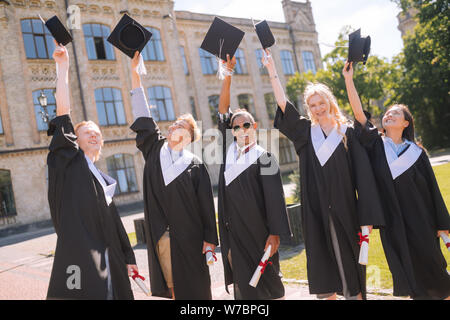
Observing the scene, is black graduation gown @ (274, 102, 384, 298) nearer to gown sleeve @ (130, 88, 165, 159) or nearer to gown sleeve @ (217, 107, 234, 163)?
gown sleeve @ (217, 107, 234, 163)

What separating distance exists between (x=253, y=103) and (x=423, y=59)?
13918 millimetres

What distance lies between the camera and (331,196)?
3.32 m

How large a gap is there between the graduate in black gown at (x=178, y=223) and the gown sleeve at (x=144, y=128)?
15 centimetres

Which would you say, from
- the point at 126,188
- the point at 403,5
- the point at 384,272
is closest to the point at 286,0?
the point at 403,5

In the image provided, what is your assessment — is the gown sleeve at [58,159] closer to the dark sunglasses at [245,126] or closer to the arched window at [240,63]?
the dark sunglasses at [245,126]

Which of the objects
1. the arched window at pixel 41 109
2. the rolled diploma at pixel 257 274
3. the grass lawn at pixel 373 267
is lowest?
the grass lawn at pixel 373 267

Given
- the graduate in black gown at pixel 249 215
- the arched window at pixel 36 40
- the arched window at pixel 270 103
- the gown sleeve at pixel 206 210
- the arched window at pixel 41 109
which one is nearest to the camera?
the graduate in black gown at pixel 249 215

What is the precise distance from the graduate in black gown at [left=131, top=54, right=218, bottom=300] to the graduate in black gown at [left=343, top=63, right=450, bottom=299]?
170cm

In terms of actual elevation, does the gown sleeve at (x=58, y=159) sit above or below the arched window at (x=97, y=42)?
below

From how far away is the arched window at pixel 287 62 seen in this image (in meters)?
31.6

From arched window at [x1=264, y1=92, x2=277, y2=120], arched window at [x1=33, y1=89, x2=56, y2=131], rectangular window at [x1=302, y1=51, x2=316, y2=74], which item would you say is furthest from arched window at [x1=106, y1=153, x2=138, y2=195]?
rectangular window at [x1=302, y1=51, x2=316, y2=74]

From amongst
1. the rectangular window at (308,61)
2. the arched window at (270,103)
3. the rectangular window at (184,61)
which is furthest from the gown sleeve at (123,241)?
the rectangular window at (308,61)

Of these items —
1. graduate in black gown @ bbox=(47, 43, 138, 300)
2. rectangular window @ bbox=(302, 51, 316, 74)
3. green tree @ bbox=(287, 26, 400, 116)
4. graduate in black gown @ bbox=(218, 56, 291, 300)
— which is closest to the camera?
graduate in black gown @ bbox=(47, 43, 138, 300)

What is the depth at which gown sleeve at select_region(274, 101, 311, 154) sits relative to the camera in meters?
3.58
